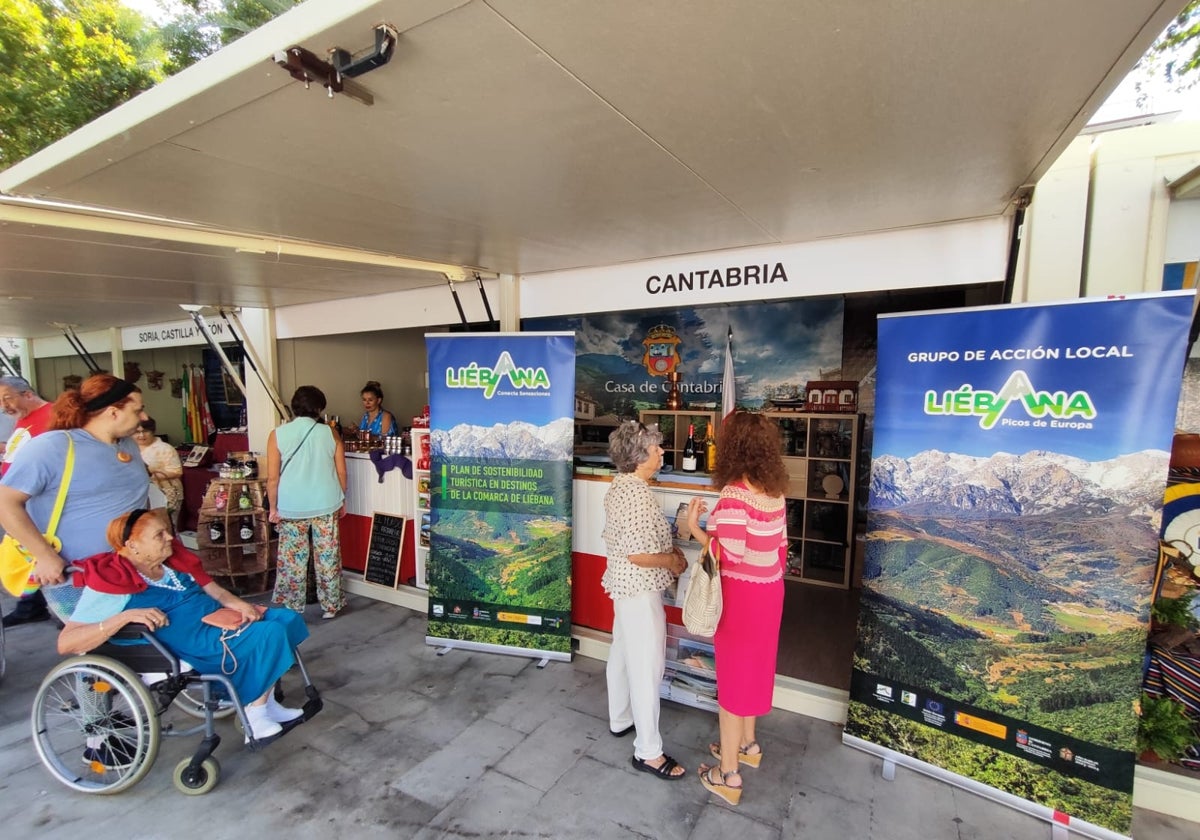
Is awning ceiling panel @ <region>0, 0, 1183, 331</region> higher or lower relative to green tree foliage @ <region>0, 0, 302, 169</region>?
lower

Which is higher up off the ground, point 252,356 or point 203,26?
point 203,26

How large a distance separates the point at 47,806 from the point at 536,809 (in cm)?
202

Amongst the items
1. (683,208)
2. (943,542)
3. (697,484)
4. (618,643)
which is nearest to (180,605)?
(618,643)

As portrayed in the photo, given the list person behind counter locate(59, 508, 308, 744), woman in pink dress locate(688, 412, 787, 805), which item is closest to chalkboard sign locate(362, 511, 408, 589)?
person behind counter locate(59, 508, 308, 744)

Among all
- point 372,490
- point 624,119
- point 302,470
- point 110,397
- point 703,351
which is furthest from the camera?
point 703,351

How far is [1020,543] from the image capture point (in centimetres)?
215

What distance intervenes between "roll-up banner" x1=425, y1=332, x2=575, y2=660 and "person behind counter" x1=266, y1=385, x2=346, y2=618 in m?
0.93

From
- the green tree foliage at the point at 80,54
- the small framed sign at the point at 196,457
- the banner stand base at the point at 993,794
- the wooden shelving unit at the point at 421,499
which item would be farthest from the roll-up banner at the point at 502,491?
the green tree foliage at the point at 80,54

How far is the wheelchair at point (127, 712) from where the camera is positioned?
2.14 meters

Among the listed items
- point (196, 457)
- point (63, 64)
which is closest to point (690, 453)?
point (196, 457)

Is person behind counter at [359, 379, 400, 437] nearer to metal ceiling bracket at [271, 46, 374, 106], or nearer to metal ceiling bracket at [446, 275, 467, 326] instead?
metal ceiling bracket at [446, 275, 467, 326]

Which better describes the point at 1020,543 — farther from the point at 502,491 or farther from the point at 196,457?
the point at 196,457

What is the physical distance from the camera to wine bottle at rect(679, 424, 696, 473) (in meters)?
3.77

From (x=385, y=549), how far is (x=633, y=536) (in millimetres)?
2897
